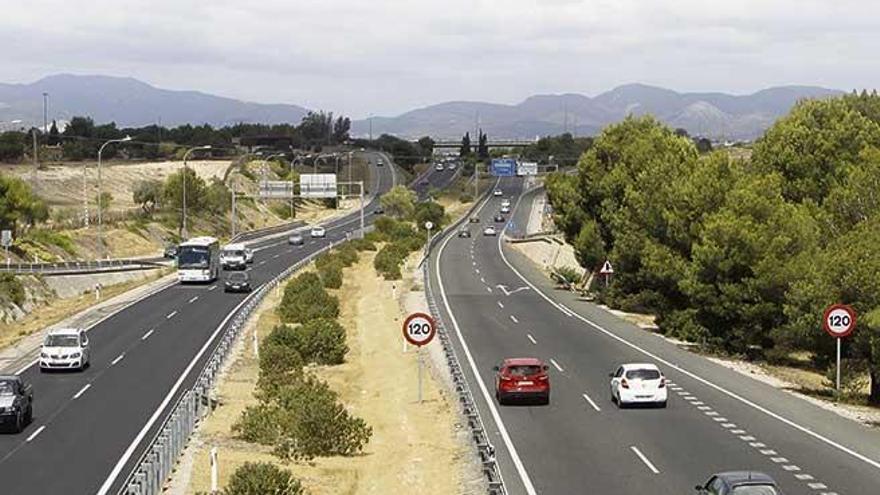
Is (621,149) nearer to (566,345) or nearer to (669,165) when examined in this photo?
(669,165)

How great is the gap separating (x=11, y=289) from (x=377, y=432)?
42.8 meters

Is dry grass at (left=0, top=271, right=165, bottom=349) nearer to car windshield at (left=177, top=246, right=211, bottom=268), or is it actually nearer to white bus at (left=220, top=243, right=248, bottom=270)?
car windshield at (left=177, top=246, right=211, bottom=268)

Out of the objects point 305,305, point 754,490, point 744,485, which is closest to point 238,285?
point 305,305

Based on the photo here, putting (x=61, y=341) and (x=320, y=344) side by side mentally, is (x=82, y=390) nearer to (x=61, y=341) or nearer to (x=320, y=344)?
(x=61, y=341)

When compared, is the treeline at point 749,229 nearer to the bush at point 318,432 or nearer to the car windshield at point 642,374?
the car windshield at point 642,374

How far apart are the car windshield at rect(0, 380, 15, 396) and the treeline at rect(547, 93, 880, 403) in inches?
841

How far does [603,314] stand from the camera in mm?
62625

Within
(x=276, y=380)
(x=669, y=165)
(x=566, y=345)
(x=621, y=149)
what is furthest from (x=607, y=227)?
(x=276, y=380)

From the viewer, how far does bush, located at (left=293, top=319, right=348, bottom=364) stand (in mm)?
46950

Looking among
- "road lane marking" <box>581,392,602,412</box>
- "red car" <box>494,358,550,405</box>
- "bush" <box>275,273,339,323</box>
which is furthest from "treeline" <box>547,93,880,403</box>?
"bush" <box>275,273,339,323</box>

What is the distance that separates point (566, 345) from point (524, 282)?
35.3 meters

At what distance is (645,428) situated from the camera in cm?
2923

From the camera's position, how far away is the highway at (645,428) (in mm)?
23281

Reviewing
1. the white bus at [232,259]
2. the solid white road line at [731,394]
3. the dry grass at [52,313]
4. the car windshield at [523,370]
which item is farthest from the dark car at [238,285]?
the car windshield at [523,370]
